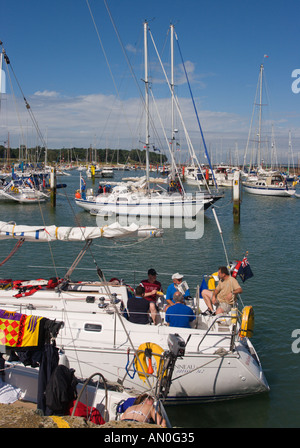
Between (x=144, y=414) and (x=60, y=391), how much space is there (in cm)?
135

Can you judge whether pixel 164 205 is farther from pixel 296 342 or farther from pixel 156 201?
pixel 296 342

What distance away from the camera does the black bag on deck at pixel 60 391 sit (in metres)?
6.04

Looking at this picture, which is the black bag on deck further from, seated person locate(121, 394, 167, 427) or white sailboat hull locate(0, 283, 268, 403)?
white sailboat hull locate(0, 283, 268, 403)

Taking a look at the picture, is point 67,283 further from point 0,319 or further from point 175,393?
point 175,393

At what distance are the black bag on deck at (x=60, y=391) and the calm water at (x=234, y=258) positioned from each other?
275 cm

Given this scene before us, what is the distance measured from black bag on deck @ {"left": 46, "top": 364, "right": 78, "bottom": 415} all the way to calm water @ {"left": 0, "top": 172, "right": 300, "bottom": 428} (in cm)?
275

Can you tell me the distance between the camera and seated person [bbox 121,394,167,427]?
5.87m

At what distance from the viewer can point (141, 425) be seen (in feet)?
16.3

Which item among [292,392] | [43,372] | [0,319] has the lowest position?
[292,392]

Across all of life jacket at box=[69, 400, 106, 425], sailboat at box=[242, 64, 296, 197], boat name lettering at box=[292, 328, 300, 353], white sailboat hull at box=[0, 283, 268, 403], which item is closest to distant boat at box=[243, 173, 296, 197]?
sailboat at box=[242, 64, 296, 197]

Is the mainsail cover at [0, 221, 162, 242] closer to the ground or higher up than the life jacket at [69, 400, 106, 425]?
higher up
